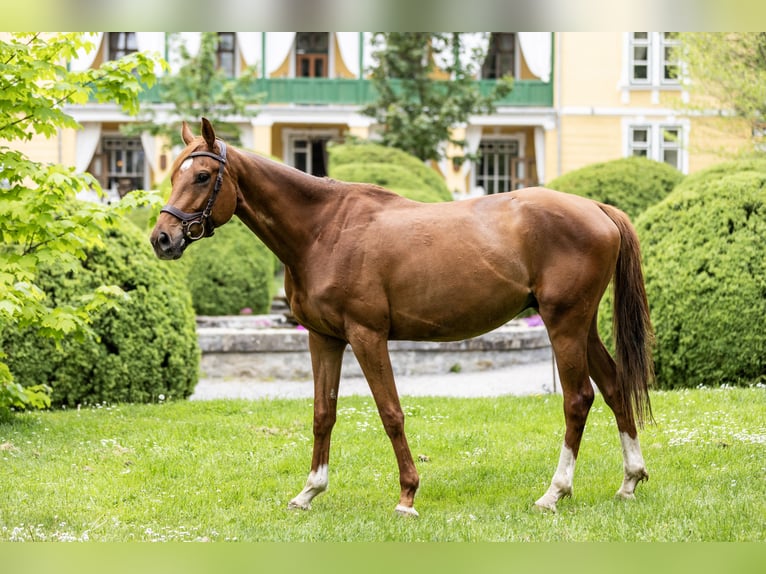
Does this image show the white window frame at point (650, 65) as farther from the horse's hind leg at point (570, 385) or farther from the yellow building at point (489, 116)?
the horse's hind leg at point (570, 385)

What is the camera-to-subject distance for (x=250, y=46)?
30.1 m

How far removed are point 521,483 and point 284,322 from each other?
27.8 ft

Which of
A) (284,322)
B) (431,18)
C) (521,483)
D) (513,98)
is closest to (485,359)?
(284,322)

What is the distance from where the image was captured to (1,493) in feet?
18.5

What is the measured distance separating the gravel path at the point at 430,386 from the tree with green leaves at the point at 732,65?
7.09 metres

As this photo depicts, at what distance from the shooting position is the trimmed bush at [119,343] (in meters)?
8.24

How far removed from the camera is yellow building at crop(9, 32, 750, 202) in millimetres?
29484

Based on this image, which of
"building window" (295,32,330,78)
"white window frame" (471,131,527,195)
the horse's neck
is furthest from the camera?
"white window frame" (471,131,527,195)

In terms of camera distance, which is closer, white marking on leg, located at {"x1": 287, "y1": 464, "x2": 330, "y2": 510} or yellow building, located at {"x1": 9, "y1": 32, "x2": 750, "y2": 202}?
white marking on leg, located at {"x1": 287, "y1": 464, "x2": 330, "y2": 510}

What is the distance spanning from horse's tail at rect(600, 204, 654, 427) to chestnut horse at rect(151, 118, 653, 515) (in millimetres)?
19

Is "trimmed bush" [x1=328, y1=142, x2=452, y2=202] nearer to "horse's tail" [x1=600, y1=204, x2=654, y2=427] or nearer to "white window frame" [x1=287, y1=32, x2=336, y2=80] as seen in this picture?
"horse's tail" [x1=600, y1=204, x2=654, y2=427]

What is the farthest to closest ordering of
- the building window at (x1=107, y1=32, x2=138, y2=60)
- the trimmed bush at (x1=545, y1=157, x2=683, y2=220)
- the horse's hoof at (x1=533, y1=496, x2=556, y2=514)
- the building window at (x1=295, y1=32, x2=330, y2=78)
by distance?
the building window at (x1=295, y1=32, x2=330, y2=78)
the building window at (x1=107, y1=32, x2=138, y2=60)
the trimmed bush at (x1=545, y1=157, x2=683, y2=220)
the horse's hoof at (x1=533, y1=496, x2=556, y2=514)

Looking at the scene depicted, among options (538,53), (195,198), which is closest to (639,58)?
(538,53)

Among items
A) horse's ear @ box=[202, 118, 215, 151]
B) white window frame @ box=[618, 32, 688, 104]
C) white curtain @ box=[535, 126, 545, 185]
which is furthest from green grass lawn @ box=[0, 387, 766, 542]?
white window frame @ box=[618, 32, 688, 104]
